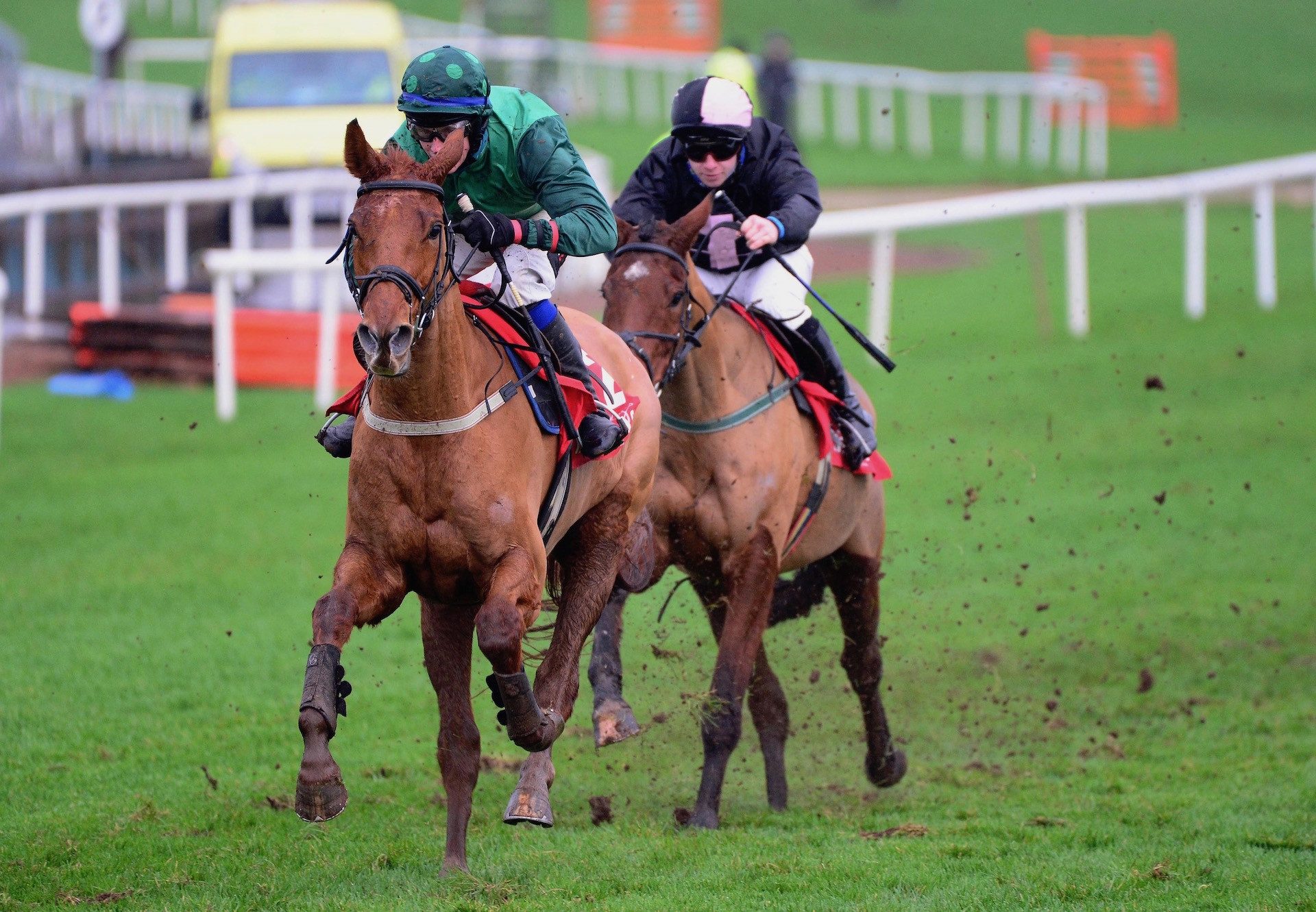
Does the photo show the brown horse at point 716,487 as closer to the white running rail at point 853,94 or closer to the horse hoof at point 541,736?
the horse hoof at point 541,736

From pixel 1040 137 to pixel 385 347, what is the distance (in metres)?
23.0

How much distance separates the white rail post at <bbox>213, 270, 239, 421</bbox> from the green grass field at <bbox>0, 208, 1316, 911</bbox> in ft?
0.55

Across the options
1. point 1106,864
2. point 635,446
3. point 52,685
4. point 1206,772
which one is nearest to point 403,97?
point 635,446

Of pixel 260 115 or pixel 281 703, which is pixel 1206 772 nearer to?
pixel 281 703

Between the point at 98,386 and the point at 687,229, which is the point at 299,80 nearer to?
the point at 98,386

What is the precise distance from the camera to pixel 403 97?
4.81 meters

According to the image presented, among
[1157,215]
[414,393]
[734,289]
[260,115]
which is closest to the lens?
[414,393]

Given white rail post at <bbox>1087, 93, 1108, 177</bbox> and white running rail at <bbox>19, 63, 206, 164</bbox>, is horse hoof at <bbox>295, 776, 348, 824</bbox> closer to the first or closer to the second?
white running rail at <bbox>19, 63, 206, 164</bbox>

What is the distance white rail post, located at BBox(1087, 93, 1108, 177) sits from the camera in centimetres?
2447

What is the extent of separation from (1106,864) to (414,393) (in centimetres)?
267

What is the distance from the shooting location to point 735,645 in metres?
6.08

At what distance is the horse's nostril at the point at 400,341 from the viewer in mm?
4078

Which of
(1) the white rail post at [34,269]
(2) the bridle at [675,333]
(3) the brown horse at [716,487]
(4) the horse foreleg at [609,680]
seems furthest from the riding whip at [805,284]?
(1) the white rail post at [34,269]

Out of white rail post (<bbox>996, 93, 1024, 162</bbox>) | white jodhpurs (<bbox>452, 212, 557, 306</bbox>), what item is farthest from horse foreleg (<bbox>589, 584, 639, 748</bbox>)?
white rail post (<bbox>996, 93, 1024, 162</bbox>)
